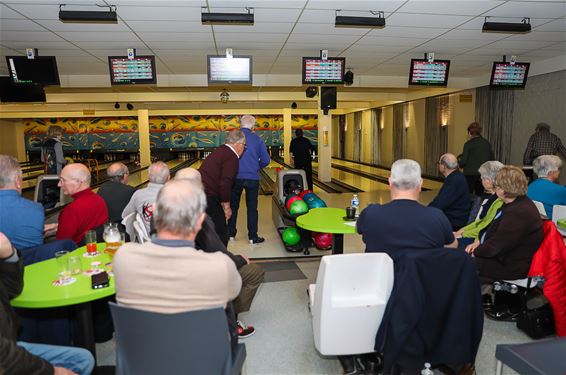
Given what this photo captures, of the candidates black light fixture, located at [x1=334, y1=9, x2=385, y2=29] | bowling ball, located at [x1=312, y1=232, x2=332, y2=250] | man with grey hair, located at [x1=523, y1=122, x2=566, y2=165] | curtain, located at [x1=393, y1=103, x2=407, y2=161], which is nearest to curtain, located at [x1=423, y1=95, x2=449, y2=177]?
curtain, located at [x1=393, y1=103, x2=407, y2=161]

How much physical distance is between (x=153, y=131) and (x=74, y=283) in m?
16.7

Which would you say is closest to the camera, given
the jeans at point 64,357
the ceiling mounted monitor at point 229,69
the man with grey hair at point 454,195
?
the jeans at point 64,357

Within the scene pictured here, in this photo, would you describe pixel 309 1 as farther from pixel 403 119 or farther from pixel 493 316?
pixel 403 119

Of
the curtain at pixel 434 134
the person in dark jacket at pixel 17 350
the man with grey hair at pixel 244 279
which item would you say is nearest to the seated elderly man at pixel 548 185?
the man with grey hair at pixel 244 279

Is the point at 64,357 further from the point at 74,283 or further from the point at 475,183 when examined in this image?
the point at 475,183

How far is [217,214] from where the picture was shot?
414 cm

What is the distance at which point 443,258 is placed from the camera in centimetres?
179

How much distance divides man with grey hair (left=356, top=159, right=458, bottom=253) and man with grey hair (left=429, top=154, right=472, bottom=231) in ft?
5.03

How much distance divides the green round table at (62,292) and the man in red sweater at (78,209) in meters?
0.31

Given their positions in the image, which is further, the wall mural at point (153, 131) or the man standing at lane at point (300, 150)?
the wall mural at point (153, 131)

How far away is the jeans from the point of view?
1641mm

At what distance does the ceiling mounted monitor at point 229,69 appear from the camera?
542cm

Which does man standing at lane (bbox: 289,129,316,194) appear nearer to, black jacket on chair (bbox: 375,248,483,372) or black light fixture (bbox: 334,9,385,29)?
black light fixture (bbox: 334,9,385,29)

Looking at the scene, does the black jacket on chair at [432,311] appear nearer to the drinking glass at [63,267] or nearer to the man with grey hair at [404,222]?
the man with grey hair at [404,222]
